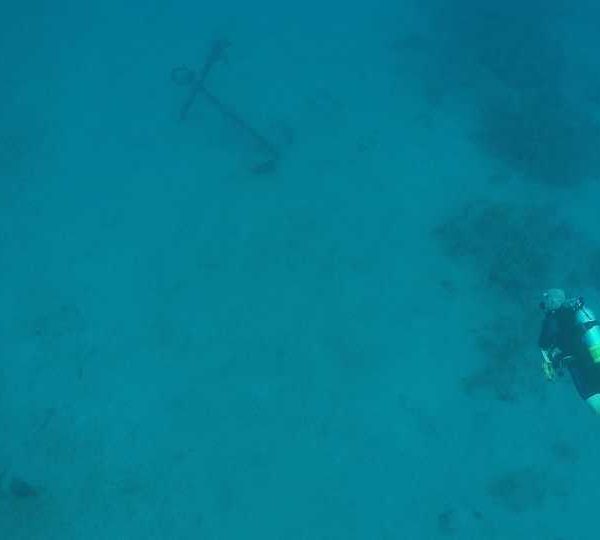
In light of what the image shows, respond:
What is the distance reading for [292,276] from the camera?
356 inches

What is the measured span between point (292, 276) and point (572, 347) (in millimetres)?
4854

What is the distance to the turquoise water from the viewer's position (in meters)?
7.25

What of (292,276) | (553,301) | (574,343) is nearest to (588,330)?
(574,343)

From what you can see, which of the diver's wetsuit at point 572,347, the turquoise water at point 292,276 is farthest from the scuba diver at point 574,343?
the turquoise water at point 292,276

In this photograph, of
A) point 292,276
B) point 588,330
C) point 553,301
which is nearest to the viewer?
point 588,330

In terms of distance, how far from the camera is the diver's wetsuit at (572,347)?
497 centimetres

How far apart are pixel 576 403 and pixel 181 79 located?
10556mm

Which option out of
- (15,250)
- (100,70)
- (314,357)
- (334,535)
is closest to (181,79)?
(100,70)

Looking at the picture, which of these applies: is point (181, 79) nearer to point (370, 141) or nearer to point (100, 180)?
point (100, 180)

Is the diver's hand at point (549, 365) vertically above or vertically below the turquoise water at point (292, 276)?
below

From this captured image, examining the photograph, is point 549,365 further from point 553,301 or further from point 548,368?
point 553,301

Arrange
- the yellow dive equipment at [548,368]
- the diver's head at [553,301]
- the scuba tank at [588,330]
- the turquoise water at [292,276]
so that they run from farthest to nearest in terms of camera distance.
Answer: the turquoise water at [292,276] → the diver's head at [553,301] → the yellow dive equipment at [548,368] → the scuba tank at [588,330]

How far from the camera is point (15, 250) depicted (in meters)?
9.73

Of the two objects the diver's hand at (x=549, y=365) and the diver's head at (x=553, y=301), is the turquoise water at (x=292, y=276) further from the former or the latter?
the diver's head at (x=553, y=301)
